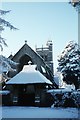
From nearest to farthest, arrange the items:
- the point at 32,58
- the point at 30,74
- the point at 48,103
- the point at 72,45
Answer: the point at 48,103 < the point at 30,74 < the point at 32,58 < the point at 72,45

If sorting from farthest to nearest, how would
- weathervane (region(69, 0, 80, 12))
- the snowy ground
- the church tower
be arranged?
the church tower → the snowy ground → weathervane (region(69, 0, 80, 12))

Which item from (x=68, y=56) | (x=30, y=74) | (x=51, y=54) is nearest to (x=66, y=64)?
(x=68, y=56)

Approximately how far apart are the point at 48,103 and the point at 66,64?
14.9 m

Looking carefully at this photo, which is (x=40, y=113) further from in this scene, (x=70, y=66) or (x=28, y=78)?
(x=70, y=66)

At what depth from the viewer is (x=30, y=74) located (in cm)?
3653

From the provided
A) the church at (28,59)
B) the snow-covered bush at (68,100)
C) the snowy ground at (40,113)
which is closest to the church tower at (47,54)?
the church at (28,59)

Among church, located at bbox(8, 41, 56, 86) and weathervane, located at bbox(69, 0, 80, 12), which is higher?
weathervane, located at bbox(69, 0, 80, 12)

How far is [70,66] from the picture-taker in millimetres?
46375

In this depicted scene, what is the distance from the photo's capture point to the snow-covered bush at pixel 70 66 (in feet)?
151

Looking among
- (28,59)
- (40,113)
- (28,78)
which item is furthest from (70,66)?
(40,113)

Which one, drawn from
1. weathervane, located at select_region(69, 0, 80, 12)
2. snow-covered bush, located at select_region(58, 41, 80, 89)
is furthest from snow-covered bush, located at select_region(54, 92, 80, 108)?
weathervane, located at select_region(69, 0, 80, 12)

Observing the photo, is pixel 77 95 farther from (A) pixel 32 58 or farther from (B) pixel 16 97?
(A) pixel 32 58

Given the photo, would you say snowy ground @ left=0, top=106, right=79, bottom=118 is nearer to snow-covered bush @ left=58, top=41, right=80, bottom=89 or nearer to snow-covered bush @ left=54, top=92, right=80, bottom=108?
snow-covered bush @ left=54, top=92, right=80, bottom=108

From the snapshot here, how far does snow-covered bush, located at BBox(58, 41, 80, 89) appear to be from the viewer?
45906mm
